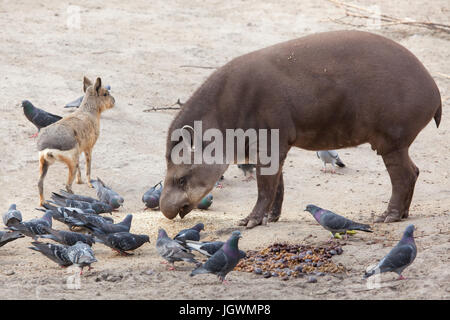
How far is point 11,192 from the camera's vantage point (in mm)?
9500

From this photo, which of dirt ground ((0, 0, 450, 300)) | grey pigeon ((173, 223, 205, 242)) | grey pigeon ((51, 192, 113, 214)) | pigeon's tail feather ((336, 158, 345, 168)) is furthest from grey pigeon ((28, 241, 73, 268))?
pigeon's tail feather ((336, 158, 345, 168))

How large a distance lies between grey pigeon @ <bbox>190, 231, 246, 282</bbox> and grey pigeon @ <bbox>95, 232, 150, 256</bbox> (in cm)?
109

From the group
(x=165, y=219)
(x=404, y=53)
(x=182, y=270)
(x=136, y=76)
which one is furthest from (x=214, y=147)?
(x=136, y=76)

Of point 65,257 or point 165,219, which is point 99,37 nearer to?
point 165,219

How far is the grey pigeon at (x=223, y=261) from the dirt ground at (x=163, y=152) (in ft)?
0.45

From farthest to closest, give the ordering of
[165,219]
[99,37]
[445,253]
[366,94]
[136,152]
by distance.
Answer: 1. [99,37]
2. [136,152]
3. [165,219]
4. [366,94]
5. [445,253]

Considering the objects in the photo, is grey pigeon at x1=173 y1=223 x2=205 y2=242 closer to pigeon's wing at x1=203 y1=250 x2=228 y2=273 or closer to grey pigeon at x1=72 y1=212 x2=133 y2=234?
grey pigeon at x1=72 y1=212 x2=133 y2=234

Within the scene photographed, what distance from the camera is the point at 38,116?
10.6 metres

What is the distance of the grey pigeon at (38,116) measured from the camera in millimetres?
10562

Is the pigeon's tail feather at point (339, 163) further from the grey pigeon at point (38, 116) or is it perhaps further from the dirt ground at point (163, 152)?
the grey pigeon at point (38, 116)

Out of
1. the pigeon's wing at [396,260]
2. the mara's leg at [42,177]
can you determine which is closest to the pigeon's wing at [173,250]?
the pigeon's wing at [396,260]

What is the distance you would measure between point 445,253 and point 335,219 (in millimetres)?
1074

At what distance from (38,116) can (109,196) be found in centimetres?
224

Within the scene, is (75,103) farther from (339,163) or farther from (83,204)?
(339,163)
